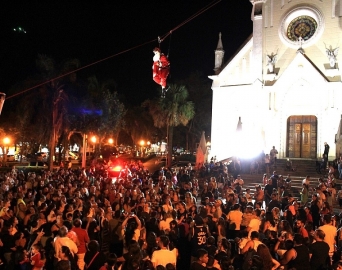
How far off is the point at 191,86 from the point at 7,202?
41.0 meters

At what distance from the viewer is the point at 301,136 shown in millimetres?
29141

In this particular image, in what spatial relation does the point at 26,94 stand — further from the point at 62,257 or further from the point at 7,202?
the point at 62,257

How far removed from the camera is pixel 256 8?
1214 inches

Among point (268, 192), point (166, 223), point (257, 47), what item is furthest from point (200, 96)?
point (166, 223)

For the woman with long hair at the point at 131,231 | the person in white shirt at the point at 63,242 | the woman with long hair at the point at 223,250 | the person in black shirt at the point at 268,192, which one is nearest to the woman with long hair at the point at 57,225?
the person in white shirt at the point at 63,242

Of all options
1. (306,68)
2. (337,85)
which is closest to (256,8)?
(306,68)

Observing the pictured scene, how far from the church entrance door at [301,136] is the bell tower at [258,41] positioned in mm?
4589

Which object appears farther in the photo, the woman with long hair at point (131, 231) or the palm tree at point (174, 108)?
the palm tree at point (174, 108)

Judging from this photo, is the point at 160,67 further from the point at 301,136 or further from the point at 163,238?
the point at 301,136

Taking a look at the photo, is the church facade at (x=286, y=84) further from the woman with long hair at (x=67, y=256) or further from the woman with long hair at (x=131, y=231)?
the woman with long hair at (x=67, y=256)

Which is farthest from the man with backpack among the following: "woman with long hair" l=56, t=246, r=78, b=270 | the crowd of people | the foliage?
the foliage

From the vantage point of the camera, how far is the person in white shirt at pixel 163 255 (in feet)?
20.9

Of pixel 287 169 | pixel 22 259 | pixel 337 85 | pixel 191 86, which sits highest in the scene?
pixel 191 86

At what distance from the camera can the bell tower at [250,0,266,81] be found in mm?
30141
